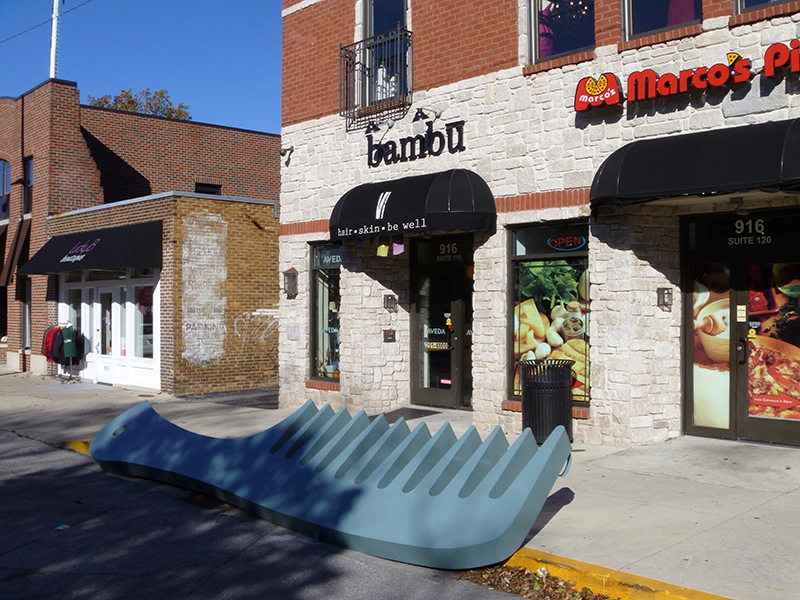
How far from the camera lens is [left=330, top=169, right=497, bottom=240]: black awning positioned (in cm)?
1088

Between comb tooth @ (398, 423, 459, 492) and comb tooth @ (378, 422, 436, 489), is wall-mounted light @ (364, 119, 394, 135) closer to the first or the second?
comb tooth @ (378, 422, 436, 489)

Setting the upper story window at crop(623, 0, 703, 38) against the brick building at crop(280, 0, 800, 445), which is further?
the upper story window at crop(623, 0, 703, 38)

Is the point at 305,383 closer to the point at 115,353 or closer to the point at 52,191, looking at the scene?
the point at 115,353

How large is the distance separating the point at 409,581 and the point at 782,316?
20.0 feet

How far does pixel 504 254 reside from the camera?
36.4 feet

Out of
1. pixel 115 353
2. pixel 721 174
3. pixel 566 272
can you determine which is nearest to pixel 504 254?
pixel 566 272

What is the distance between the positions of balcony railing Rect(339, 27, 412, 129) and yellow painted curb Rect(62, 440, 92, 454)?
6450 mm

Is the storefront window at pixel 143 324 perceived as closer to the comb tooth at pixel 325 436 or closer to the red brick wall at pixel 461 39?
the red brick wall at pixel 461 39

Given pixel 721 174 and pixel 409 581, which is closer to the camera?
pixel 409 581

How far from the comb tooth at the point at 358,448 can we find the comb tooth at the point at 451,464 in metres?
0.84

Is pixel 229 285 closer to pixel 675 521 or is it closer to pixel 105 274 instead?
pixel 105 274

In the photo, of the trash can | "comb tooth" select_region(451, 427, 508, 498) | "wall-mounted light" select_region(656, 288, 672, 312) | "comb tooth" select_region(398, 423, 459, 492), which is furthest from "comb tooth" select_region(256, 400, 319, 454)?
"wall-mounted light" select_region(656, 288, 672, 312)

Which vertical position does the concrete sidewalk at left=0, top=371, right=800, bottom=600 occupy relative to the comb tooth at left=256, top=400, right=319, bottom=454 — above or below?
below

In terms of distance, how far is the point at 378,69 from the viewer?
42.9ft
